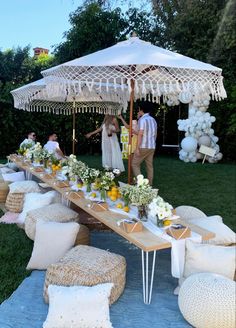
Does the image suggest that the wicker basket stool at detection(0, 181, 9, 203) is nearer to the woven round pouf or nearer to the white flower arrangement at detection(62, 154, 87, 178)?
the white flower arrangement at detection(62, 154, 87, 178)

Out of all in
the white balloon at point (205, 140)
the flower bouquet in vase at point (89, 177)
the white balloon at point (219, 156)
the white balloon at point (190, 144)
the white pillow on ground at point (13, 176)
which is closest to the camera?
the flower bouquet in vase at point (89, 177)

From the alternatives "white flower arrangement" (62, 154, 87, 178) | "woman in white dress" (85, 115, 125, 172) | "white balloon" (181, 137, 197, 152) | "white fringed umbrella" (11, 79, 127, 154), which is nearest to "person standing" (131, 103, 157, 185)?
"white fringed umbrella" (11, 79, 127, 154)

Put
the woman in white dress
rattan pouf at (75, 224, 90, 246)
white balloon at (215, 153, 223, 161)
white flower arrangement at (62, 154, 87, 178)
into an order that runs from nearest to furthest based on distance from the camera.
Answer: rattan pouf at (75, 224, 90, 246)
white flower arrangement at (62, 154, 87, 178)
the woman in white dress
white balloon at (215, 153, 223, 161)

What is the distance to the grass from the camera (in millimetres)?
3963

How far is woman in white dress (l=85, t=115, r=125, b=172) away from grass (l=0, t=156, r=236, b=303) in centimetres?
43

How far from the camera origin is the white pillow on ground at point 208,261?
318 centimetres

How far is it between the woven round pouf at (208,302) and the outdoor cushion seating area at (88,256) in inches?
3.6

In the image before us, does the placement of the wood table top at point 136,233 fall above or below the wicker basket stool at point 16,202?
above

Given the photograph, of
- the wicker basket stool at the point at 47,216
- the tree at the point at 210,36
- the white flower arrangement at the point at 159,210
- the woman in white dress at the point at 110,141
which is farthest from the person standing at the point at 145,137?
the tree at the point at 210,36

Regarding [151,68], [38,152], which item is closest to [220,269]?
[151,68]

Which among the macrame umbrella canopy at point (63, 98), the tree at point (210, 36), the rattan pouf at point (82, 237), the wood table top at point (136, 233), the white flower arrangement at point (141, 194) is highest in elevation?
the tree at point (210, 36)

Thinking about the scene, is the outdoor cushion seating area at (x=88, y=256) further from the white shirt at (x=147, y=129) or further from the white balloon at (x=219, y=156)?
the white balloon at (x=219, y=156)

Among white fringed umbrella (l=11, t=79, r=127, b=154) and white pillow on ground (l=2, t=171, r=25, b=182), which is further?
white pillow on ground (l=2, t=171, r=25, b=182)

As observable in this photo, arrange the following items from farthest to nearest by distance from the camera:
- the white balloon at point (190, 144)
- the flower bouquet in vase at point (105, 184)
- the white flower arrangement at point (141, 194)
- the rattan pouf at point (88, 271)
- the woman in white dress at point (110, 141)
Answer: the white balloon at point (190, 144) → the woman in white dress at point (110, 141) → the flower bouquet in vase at point (105, 184) → the white flower arrangement at point (141, 194) → the rattan pouf at point (88, 271)
